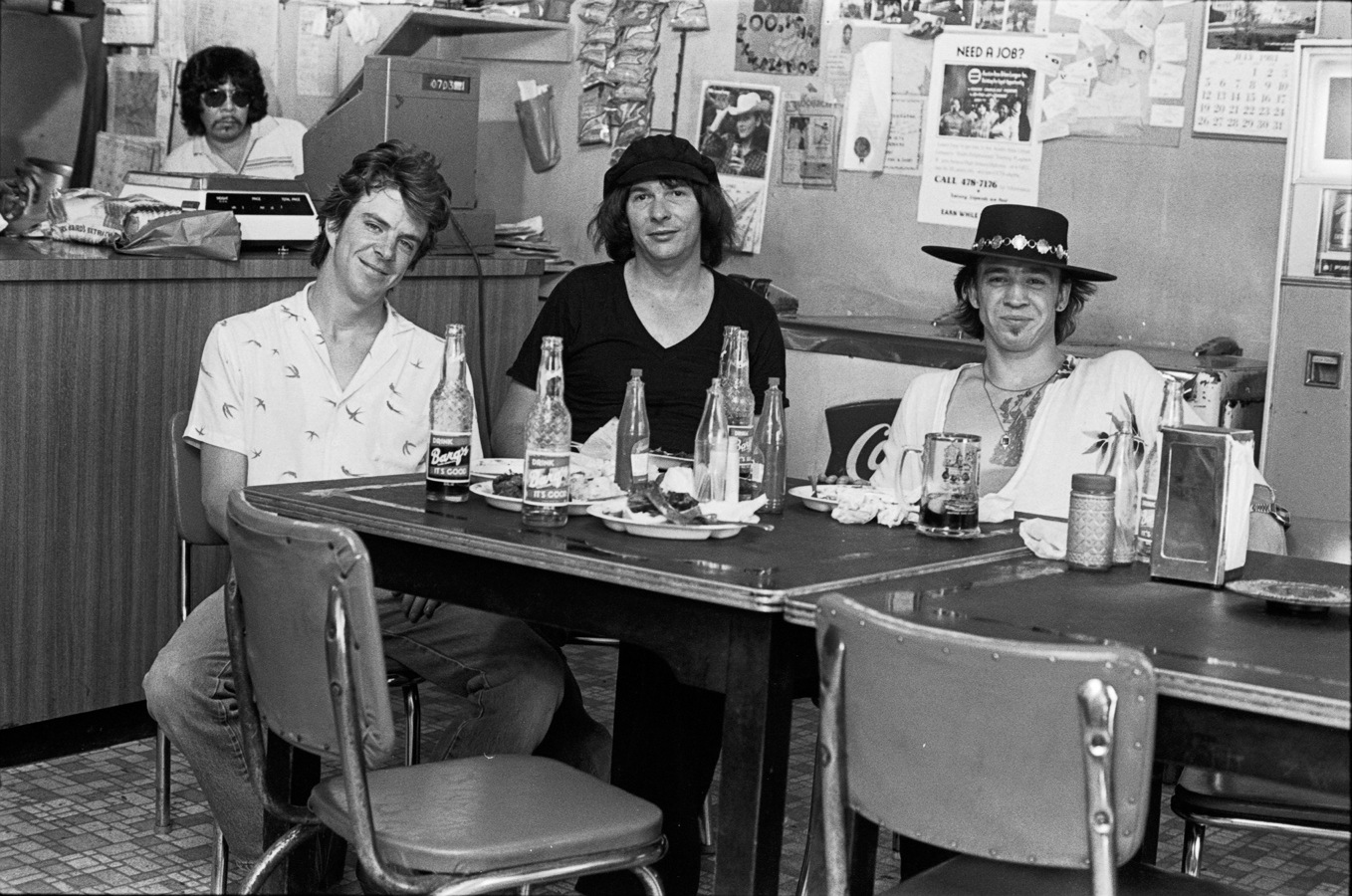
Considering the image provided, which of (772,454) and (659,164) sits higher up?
(659,164)

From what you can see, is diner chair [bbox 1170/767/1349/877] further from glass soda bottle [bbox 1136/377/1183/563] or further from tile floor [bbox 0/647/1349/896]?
tile floor [bbox 0/647/1349/896]

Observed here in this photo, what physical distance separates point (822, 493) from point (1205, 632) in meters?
0.97

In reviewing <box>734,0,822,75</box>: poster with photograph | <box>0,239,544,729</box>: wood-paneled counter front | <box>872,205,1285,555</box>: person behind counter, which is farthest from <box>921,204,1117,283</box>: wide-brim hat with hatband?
<box>734,0,822,75</box>: poster with photograph

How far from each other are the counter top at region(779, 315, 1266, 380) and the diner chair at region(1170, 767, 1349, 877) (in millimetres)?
1786

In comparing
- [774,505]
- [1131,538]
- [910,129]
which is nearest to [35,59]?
[910,129]

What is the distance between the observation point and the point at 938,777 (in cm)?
196

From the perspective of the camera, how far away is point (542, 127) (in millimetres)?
6102

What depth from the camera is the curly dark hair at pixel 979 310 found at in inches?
141

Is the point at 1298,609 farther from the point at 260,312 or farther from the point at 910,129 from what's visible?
the point at 910,129

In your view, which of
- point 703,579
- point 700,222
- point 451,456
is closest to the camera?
point 703,579

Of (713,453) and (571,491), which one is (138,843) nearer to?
(571,491)

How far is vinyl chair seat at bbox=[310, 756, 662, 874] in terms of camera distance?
2.28 metres

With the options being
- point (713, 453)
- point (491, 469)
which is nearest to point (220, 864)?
point (491, 469)

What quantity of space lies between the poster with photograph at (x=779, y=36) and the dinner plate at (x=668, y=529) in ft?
10.2
